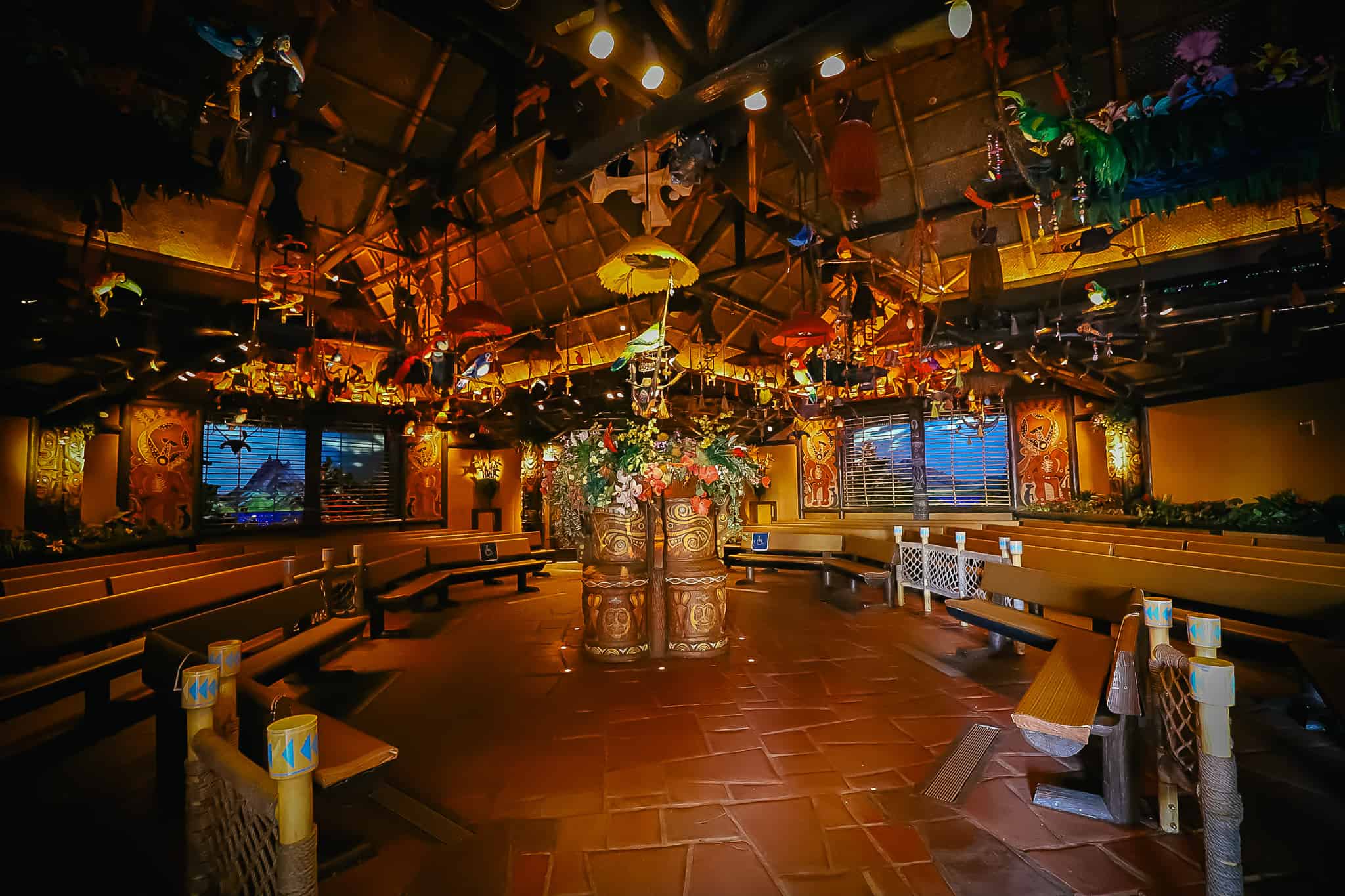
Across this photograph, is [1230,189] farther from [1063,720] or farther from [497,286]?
[497,286]

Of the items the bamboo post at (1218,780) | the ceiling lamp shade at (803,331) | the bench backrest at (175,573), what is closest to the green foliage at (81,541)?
the bench backrest at (175,573)

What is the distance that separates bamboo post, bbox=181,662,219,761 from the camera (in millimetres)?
1667

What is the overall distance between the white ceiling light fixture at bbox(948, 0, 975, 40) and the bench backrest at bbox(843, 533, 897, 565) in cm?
632

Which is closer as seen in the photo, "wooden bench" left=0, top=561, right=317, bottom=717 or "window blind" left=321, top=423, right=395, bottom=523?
"wooden bench" left=0, top=561, right=317, bottom=717

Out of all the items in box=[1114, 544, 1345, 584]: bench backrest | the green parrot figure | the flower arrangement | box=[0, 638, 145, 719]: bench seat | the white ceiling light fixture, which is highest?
the green parrot figure

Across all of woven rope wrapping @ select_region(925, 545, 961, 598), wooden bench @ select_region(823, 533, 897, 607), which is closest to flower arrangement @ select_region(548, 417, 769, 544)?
wooden bench @ select_region(823, 533, 897, 607)

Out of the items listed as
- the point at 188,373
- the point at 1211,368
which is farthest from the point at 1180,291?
the point at 188,373

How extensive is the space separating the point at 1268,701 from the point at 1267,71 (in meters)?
4.04

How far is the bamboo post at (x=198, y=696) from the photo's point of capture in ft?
5.47

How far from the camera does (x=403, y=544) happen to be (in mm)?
8469

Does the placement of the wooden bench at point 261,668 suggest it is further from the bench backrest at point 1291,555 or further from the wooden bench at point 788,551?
the wooden bench at point 788,551

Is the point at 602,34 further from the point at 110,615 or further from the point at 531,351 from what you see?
the point at 531,351

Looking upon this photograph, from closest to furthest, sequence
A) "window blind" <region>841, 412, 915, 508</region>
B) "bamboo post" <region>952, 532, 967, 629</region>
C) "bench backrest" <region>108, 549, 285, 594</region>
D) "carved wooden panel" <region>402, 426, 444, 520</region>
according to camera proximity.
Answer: "bench backrest" <region>108, 549, 285, 594</region>, "bamboo post" <region>952, 532, 967, 629</region>, "carved wooden panel" <region>402, 426, 444, 520</region>, "window blind" <region>841, 412, 915, 508</region>

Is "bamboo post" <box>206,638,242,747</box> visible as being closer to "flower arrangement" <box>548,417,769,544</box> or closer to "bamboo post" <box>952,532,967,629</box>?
"flower arrangement" <box>548,417,769,544</box>
